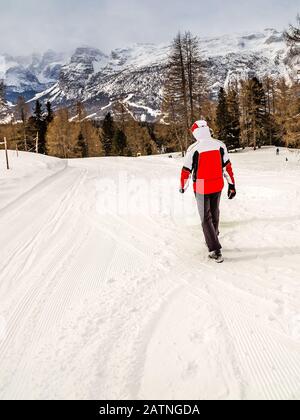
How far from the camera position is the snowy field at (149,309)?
104 inches

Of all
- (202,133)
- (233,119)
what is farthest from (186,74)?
(202,133)

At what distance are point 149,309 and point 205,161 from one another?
2.45 meters

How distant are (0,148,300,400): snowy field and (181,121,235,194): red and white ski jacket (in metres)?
1.12

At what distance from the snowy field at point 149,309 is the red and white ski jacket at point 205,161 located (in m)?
1.12

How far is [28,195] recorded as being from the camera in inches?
428

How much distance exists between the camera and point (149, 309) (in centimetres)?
367

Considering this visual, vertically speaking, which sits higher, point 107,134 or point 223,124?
point 107,134

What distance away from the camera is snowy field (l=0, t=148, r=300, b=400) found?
8.68 ft

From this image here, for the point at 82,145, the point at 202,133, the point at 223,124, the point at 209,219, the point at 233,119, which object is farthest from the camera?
the point at 82,145

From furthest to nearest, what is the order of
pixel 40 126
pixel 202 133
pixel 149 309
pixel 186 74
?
1. pixel 40 126
2. pixel 186 74
3. pixel 202 133
4. pixel 149 309

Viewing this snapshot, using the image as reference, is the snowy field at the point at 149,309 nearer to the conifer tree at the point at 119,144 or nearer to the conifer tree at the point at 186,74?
the conifer tree at the point at 186,74


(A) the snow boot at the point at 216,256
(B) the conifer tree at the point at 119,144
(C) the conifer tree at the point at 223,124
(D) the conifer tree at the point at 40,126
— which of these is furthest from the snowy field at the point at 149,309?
(D) the conifer tree at the point at 40,126

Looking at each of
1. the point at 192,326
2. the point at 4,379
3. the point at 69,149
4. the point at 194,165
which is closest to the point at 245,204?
the point at 194,165

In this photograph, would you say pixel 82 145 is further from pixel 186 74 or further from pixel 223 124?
pixel 186 74
